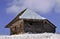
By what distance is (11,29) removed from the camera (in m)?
38.1

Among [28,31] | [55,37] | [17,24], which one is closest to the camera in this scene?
[55,37]

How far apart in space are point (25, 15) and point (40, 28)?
117 inches

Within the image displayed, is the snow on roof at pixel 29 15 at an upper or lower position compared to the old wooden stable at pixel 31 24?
upper

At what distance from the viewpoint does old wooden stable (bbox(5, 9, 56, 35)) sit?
33.2 metres

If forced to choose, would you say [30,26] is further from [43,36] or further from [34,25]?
[43,36]

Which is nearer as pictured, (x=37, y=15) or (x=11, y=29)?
(x=37, y=15)

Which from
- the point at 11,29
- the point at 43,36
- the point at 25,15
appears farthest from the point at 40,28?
the point at 43,36

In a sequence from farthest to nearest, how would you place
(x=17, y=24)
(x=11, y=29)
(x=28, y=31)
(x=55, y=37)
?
(x=11, y=29) → (x=17, y=24) → (x=28, y=31) → (x=55, y=37)

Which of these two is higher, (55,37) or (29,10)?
(29,10)

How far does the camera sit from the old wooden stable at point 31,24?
1308 inches

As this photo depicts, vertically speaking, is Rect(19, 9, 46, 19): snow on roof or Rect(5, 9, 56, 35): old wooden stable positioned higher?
Rect(19, 9, 46, 19): snow on roof

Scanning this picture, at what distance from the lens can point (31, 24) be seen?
33.6 m

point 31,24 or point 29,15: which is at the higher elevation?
point 29,15

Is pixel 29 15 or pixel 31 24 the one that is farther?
pixel 29 15
